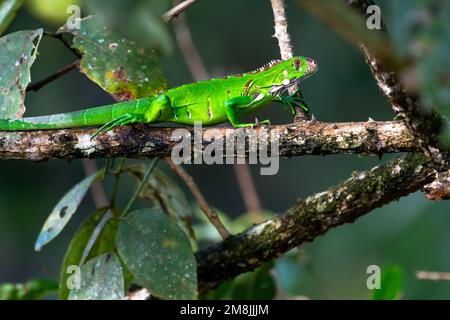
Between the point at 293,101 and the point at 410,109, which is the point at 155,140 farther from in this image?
the point at 410,109

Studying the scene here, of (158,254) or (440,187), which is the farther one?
(158,254)

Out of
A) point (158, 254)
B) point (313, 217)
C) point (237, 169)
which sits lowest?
point (158, 254)

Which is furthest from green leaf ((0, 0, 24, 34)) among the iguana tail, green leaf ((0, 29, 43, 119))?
the iguana tail

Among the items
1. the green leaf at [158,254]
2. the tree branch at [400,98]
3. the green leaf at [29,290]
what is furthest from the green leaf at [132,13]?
the green leaf at [29,290]

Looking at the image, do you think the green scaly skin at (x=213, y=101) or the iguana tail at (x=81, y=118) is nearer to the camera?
the iguana tail at (x=81, y=118)

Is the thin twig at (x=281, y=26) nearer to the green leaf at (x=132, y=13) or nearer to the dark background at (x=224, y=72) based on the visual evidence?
the green leaf at (x=132, y=13)

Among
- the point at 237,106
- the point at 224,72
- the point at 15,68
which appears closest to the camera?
the point at 15,68

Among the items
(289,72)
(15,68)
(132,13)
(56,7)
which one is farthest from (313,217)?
(132,13)

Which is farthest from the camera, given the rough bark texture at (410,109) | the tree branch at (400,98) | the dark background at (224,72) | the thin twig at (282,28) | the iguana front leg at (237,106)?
the dark background at (224,72)
